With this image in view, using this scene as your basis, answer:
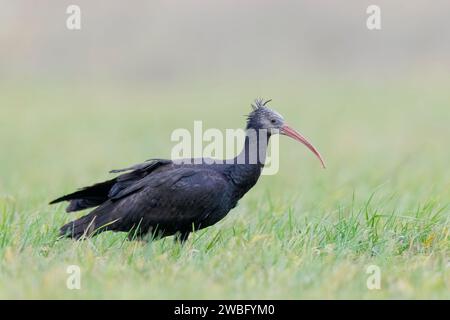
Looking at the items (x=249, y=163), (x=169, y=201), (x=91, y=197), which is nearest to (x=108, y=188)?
(x=91, y=197)

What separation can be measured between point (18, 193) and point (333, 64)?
18.2 metres

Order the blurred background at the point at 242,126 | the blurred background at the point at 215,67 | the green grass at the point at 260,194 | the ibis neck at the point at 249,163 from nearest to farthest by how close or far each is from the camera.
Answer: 1. the green grass at the point at 260,194
2. the blurred background at the point at 242,126
3. the ibis neck at the point at 249,163
4. the blurred background at the point at 215,67

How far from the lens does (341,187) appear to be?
12.3 meters

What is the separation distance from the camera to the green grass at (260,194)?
6785 millimetres

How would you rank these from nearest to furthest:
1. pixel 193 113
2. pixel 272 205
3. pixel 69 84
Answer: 1. pixel 272 205
2. pixel 193 113
3. pixel 69 84

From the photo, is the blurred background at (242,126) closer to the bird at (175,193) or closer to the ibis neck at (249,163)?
the bird at (175,193)

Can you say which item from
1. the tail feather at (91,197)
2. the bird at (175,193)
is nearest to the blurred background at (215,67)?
the tail feather at (91,197)

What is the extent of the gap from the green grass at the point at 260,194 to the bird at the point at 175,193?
17 centimetres

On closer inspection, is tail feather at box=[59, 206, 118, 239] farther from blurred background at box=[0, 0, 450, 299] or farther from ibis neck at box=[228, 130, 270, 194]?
ibis neck at box=[228, 130, 270, 194]

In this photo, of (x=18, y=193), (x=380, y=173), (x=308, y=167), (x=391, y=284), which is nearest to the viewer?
(x=391, y=284)

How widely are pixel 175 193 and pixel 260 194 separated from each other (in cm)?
431
